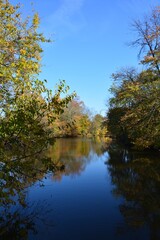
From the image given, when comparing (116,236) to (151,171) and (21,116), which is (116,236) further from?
(151,171)

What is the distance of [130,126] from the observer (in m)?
21.0

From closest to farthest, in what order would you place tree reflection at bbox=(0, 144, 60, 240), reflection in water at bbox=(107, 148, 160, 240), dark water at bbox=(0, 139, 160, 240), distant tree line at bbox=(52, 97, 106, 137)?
tree reflection at bbox=(0, 144, 60, 240)
dark water at bbox=(0, 139, 160, 240)
reflection in water at bbox=(107, 148, 160, 240)
distant tree line at bbox=(52, 97, 106, 137)

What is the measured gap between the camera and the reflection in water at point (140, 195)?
7.80 metres

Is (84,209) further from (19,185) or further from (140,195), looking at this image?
(19,185)

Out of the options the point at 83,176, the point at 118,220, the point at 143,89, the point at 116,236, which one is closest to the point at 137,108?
the point at 143,89

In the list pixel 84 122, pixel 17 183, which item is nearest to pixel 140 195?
pixel 17 183

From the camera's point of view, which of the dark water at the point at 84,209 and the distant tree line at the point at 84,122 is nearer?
the dark water at the point at 84,209

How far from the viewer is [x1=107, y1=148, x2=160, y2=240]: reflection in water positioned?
7802mm

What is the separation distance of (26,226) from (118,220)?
2655 mm

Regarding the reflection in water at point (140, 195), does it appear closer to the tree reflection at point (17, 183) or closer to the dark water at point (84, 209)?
the dark water at point (84, 209)

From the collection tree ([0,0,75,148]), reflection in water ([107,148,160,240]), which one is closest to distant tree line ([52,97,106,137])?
reflection in water ([107,148,160,240])

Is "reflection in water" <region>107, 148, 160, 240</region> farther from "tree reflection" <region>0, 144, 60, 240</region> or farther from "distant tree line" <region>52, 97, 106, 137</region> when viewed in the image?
"distant tree line" <region>52, 97, 106, 137</region>

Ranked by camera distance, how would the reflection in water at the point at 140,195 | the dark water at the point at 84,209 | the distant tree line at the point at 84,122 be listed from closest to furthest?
the dark water at the point at 84,209 < the reflection in water at the point at 140,195 < the distant tree line at the point at 84,122

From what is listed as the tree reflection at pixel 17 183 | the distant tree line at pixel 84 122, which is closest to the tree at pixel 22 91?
the tree reflection at pixel 17 183
